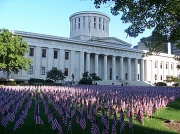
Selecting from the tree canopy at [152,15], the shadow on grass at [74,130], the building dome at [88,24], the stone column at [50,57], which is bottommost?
the shadow on grass at [74,130]

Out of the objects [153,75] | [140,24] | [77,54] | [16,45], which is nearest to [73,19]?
[77,54]

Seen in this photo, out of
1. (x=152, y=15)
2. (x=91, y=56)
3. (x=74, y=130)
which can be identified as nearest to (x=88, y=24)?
(x=91, y=56)

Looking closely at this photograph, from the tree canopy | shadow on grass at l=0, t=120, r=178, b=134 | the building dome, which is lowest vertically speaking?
shadow on grass at l=0, t=120, r=178, b=134

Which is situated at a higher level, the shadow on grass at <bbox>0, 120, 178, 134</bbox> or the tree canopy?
the tree canopy

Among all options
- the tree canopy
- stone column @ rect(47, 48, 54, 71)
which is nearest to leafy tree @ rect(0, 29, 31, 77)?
stone column @ rect(47, 48, 54, 71)

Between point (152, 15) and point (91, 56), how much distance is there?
200 feet

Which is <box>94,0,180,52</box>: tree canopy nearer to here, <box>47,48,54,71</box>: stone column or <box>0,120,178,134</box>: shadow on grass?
<box>0,120,178,134</box>: shadow on grass

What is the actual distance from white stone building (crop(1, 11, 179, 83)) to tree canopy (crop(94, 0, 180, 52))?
48.1 meters

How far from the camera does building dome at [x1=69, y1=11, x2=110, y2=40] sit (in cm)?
8250

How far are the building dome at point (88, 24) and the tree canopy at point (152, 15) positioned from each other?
6634 centimetres

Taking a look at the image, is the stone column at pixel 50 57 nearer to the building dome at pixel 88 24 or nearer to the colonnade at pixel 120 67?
the colonnade at pixel 120 67

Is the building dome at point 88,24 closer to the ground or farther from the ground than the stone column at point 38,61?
farther from the ground

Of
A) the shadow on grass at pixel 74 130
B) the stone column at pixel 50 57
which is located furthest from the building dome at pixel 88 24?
the shadow on grass at pixel 74 130

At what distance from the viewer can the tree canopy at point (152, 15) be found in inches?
421
